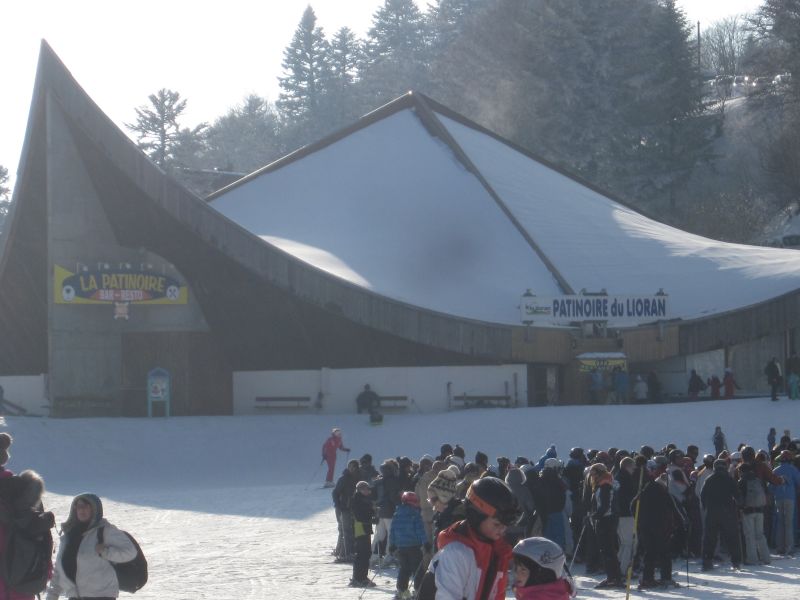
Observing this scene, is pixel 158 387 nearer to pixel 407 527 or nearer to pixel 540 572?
pixel 407 527

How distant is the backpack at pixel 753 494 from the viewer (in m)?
11.8

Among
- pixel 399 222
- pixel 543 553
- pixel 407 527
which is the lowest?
pixel 407 527

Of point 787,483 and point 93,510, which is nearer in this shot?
point 93,510

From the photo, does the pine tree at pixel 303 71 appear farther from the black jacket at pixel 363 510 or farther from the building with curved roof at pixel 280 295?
the black jacket at pixel 363 510

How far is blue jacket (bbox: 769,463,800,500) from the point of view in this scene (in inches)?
484

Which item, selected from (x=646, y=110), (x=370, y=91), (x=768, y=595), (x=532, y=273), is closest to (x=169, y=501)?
(x=768, y=595)

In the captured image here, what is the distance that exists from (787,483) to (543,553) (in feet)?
28.3

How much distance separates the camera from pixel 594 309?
27688 millimetres

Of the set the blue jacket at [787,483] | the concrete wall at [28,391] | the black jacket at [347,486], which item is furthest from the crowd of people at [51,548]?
the concrete wall at [28,391]

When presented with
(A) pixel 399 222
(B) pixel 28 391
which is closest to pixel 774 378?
(A) pixel 399 222

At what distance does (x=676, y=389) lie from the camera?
2845 centimetres

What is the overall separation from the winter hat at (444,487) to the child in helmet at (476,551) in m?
2.46

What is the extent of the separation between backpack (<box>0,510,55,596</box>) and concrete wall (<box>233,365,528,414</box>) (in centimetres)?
2089

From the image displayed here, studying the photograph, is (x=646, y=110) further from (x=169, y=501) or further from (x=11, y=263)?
(x=169, y=501)
